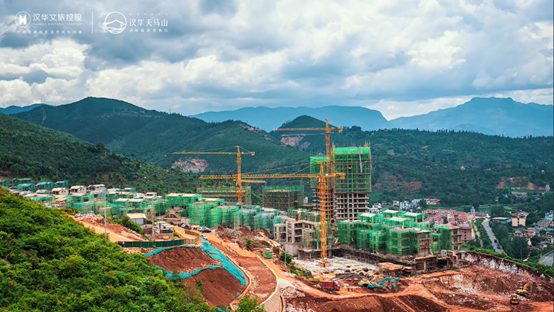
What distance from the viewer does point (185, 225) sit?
51969 mm

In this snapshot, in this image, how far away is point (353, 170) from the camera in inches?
2488

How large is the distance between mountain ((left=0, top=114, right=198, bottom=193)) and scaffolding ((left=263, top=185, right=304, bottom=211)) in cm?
1341

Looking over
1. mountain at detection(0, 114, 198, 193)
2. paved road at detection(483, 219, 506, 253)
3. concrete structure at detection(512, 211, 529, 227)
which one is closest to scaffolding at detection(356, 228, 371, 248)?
paved road at detection(483, 219, 506, 253)

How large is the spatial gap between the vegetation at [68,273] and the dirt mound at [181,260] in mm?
1503

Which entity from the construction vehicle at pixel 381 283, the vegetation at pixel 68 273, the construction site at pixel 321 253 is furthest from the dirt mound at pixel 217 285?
the construction vehicle at pixel 381 283

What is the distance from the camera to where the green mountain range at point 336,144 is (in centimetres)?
12506

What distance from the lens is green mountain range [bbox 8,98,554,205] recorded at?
12506cm

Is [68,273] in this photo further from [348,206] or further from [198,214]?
[348,206]

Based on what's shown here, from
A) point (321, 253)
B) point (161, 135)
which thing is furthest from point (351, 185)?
point (161, 135)

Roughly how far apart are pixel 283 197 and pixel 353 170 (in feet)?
45.2

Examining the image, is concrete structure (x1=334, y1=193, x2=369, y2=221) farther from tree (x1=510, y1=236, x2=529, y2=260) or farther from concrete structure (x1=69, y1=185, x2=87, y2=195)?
concrete structure (x1=69, y1=185, x2=87, y2=195)

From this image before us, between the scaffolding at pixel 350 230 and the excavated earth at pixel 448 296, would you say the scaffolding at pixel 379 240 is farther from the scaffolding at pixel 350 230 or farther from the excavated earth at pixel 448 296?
the excavated earth at pixel 448 296

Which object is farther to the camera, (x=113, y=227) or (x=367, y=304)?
(x=367, y=304)

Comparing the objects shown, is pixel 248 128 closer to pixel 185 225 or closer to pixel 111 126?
pixel 111 126
